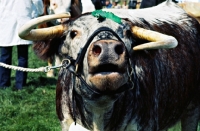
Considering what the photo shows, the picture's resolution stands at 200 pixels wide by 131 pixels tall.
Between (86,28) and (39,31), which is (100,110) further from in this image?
(39,31)

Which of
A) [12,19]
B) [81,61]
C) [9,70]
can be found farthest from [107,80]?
[9,70]

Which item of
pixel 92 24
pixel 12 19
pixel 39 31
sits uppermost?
pixel 92 24

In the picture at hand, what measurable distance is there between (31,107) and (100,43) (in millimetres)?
4366

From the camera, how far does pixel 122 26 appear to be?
3.93 m

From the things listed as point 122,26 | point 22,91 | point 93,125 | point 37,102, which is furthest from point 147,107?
point 22,91

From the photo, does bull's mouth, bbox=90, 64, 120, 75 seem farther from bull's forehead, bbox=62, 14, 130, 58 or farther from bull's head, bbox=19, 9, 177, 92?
bull's forehead, bbox=62, 14, 130, 58

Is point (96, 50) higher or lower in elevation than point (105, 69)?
higher

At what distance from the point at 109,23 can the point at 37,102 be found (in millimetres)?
4275

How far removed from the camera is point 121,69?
3.48m

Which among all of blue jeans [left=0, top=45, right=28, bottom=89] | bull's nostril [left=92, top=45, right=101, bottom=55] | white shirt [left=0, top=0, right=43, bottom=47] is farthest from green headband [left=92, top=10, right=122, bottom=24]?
blue jeans [left=0, top=45, right=28, bottom=89]

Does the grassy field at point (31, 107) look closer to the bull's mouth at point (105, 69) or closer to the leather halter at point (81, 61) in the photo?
the leather halter at point (81, 61)

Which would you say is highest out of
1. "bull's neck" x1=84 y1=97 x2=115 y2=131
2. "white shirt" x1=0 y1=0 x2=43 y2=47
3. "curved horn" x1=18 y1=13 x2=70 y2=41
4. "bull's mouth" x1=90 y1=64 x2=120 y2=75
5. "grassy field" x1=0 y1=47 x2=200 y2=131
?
"curved horn" x1=18 y1=13 x2=70 y2=41

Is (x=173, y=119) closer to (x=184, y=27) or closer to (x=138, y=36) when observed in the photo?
(x=184, y=27)

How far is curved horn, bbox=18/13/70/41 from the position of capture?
150 inches
